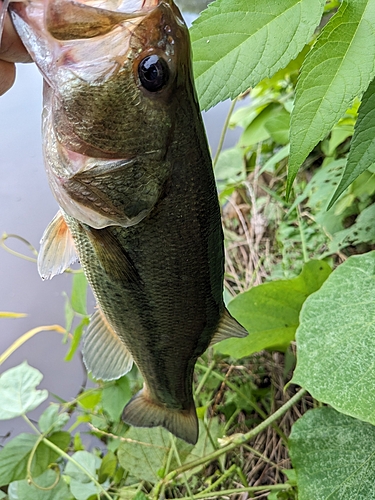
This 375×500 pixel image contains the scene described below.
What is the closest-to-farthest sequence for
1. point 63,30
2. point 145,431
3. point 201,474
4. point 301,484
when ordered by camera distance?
point 63,30
point 301,484
point 145,431
point 201,474

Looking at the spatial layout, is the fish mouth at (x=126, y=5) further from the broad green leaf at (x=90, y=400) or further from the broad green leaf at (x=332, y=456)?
the broad green leaf at (x=90, y=400)

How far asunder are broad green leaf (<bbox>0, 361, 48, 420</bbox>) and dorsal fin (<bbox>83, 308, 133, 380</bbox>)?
0.52 metres

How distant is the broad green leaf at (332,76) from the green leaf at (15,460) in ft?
3.17

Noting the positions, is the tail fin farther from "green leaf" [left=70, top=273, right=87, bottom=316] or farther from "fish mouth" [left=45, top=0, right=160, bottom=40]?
"fish mouth" [left=45, top=0, right=160, bottom=40]

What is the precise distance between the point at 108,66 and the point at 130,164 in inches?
3.9

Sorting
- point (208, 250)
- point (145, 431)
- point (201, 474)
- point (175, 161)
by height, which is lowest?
point (201, 474)

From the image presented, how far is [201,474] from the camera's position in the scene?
1.25 m

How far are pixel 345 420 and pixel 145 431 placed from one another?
0.50 m

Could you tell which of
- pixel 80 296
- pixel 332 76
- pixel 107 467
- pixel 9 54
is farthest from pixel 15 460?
pixel 332 76

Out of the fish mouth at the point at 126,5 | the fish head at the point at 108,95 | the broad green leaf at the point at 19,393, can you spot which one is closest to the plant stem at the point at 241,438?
the broad green leaf at the point at 19,393

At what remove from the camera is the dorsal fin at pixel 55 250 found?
2.02 feet

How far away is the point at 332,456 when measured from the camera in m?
0.77

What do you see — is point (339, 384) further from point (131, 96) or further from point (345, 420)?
point (131, 96)

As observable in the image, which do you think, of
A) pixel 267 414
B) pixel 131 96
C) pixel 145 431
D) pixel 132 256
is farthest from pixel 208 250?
pixel 267 414
